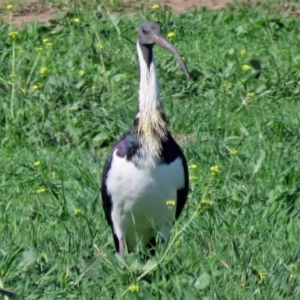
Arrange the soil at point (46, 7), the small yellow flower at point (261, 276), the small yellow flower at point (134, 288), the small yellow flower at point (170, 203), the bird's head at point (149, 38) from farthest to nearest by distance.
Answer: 1. the soil at point (46, 7)
2. the bird's head at point (149, 38)
3. the small yellow flower at point (170, 203)
4. the small yellow flower at point (261, 276)
5. the small yellow flower at point (134, 288)

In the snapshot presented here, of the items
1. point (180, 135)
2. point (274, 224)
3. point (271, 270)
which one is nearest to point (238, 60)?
point (180, 135)

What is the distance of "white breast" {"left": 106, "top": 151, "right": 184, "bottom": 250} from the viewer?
5.61 m

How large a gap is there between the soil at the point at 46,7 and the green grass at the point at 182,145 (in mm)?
279

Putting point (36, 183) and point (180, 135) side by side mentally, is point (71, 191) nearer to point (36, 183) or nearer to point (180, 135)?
point (36, 183)

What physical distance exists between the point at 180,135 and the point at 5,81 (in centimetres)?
131

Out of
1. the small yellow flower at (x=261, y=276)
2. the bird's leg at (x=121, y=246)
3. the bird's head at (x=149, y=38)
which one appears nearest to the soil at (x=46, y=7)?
the bird's head at (x=149, y=38)

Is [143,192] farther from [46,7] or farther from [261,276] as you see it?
[46,7]

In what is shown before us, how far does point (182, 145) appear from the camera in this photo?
708cm

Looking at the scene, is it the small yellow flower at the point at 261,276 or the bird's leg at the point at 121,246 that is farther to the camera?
the bird's leg at the point at 121,246

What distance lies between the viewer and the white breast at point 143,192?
561 centimetres

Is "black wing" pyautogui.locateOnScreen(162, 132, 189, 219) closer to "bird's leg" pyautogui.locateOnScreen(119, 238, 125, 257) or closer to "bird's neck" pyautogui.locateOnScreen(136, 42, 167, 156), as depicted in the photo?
"bird's neck" pyautogui.locateOnScreen(136, 42, 167, 156)

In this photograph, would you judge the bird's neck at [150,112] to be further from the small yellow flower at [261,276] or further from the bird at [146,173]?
the small yellow flower at [261,276]

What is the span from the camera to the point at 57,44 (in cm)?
900

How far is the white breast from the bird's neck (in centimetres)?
12
